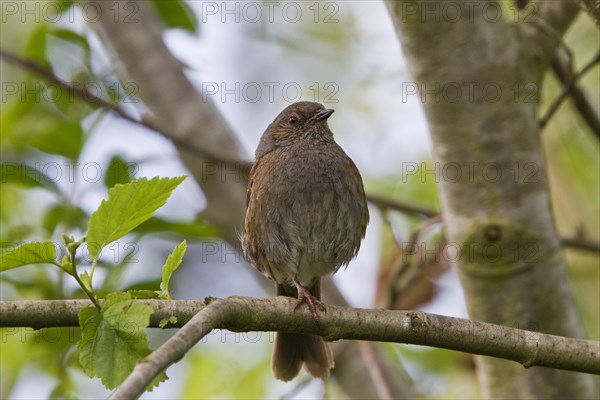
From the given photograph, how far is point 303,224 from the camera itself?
16.7ft

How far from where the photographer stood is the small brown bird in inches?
200

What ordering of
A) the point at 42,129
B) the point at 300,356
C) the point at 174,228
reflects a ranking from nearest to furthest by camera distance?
the point at 174,228 < the point at 300,356 < the point at 42,129

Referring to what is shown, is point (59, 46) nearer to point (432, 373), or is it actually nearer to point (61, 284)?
point (61, 284)

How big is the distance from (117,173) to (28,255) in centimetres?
229

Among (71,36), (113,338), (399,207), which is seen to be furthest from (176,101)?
(113,338)

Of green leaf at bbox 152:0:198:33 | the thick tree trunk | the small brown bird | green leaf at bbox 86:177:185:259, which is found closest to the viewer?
green leaf at bbox 86:177:185:259

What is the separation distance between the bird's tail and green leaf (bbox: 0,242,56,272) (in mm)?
2664

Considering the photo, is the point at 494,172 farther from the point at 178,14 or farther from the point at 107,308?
the point at 178,14

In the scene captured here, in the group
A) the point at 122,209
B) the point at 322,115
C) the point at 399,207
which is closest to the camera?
the point at 122,209

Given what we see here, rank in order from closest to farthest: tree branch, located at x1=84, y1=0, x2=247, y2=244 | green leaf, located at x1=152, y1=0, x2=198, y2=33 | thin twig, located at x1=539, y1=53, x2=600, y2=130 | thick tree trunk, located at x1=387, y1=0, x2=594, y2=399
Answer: thick tree trunk, located at x1=387, y1=0, x2=594, y2=399
thin twig, located at x1=539, y1=53, x2=600, y2=130
tree branch, located at x1=84, y1=0, x2=247, y2=244
green leaf, located at x1=152, y1=0, x2=198, y2=33

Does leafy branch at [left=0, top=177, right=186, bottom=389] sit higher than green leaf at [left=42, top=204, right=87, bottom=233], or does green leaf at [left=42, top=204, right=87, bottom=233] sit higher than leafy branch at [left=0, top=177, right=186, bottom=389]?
leafy branch at [left=0, top=177, right=186, bottom=389]

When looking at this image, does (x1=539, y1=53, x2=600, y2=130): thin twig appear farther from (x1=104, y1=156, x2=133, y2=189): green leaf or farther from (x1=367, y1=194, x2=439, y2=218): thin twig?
(x1=104, y1=156, x2=133, y2=189): green leaf

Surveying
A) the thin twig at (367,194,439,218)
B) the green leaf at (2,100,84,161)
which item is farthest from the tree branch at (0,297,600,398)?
the green leaf at (2,100,84,161)

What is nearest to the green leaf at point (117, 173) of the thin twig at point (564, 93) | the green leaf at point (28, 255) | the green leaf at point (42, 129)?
the green leaf at point (42, 129)
